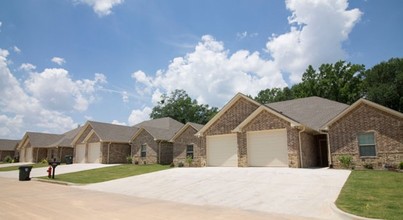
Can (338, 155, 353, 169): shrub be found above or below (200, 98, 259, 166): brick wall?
below

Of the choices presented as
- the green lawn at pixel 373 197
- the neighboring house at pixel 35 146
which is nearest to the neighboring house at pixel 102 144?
the neighboring house at pixel 35 146

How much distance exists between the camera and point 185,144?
96.8ft

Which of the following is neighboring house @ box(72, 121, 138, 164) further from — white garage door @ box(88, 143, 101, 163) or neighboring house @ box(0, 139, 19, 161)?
neighboring house @ box(0, 139, 19, 161)

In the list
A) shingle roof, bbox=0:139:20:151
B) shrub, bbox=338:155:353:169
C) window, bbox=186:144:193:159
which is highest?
shingle roof, bbox=0:139:20:151

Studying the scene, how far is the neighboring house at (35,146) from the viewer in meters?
48.9

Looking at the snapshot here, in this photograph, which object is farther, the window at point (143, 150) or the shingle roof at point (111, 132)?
the shingle roof at point (111, 132)

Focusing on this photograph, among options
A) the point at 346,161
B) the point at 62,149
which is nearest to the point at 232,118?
the point at 346,161

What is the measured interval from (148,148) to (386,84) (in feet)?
111

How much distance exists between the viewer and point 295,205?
9.76 meters

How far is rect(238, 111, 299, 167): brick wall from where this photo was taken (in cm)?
1992

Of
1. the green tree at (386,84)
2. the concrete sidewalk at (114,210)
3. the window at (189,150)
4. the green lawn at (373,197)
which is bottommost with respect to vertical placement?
the concrete sidewalk at (114,210)

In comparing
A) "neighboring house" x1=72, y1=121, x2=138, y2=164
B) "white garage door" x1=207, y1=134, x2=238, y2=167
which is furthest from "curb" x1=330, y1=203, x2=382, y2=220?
"neighboring house" x1=72, y1=121, x2=138, y2=164

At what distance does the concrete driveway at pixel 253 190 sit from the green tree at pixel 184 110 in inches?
1748

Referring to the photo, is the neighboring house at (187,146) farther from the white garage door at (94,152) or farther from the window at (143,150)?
the white garage door at (94,152)
